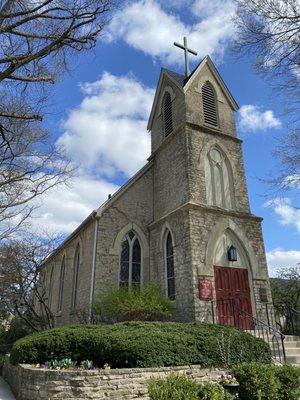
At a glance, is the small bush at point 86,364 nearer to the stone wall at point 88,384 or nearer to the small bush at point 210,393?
the stone wall at point 88,384

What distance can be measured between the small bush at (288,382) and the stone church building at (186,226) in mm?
4947

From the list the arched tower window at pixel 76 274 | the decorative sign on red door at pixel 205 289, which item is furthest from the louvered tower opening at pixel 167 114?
the decorative sign on red door at pixel 205 289

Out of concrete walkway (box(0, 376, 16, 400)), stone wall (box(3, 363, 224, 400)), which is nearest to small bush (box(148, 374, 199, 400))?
stone wall (box(3, 363, 224, 400))

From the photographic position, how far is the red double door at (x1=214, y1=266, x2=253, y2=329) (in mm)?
12711

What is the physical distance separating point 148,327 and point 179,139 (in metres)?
9.38

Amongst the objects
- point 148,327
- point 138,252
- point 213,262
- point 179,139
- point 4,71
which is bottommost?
point 148,327

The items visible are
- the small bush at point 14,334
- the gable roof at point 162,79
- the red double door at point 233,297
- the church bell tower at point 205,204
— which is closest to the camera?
the red double door at point 233,297

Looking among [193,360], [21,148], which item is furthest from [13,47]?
[193,360]

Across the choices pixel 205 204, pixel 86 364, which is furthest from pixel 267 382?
pixel 205 204

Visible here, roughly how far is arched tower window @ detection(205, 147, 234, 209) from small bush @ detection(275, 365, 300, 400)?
27.5 ft

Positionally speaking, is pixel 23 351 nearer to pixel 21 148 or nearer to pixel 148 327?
pixel 148 327

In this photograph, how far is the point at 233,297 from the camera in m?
13.2

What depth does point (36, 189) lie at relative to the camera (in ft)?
45.0

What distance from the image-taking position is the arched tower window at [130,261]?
14766mm
